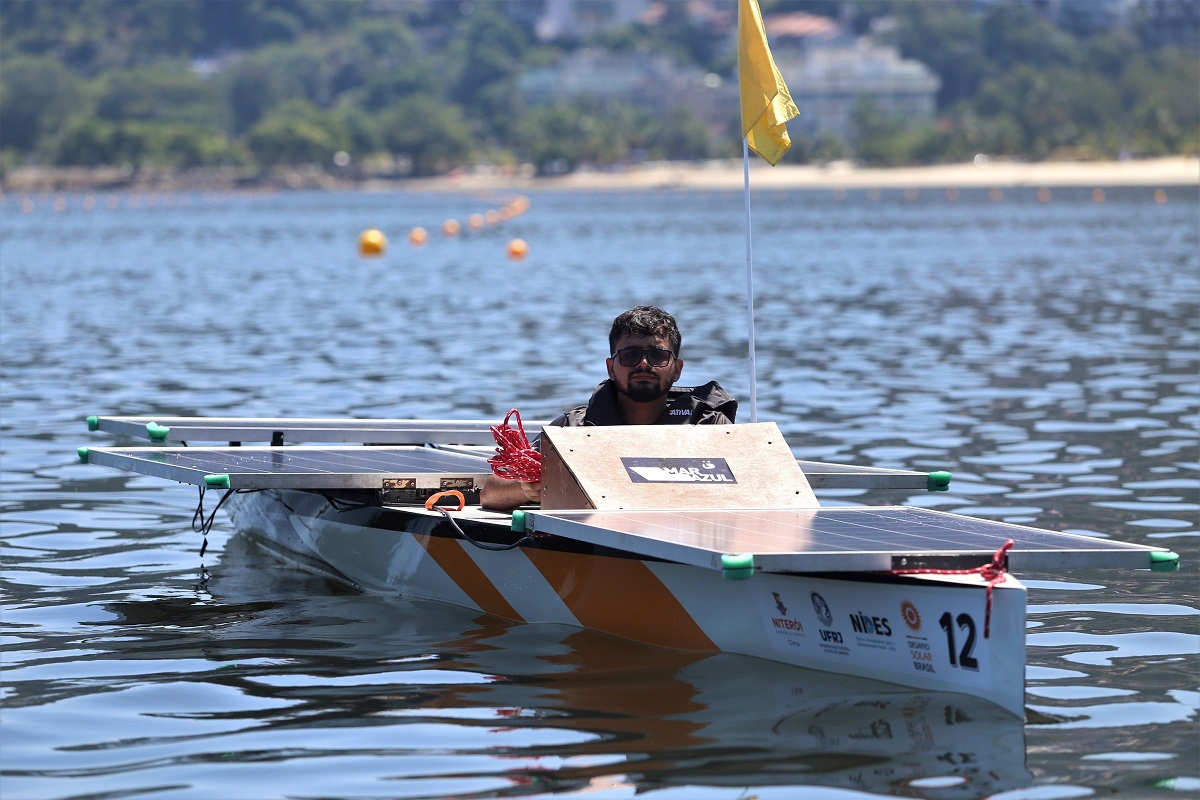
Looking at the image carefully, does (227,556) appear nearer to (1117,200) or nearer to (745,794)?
(745,794)

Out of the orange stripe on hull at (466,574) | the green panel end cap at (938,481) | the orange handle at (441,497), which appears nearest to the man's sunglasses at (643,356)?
the orange handle at (441,497)

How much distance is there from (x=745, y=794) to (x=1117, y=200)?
107446mm

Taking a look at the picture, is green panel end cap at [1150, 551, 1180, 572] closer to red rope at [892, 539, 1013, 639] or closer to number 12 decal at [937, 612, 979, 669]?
red rope at [892, 539, 1013, 639]

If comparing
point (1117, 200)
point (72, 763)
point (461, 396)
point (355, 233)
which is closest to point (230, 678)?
point (72, 763)

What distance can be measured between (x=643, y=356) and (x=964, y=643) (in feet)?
8.83

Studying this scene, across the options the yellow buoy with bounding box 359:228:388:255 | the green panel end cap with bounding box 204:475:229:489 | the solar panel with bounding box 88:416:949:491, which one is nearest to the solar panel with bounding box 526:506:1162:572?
the green panel end cap with bounding box 204:475:229:489

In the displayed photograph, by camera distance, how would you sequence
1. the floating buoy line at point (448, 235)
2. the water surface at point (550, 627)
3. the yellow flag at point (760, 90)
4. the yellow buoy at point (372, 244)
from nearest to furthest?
the water surface at point (550, 627) < the yellow flag at point (760, 90) < the floating buoy line at point (448, 235) < the yellow buoy at point (372, 244)

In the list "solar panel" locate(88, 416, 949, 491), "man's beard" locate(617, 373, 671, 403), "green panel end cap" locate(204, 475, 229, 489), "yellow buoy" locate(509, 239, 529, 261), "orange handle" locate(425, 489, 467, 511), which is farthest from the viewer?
"yellow buoy" locate(509, 239, 529, 261)

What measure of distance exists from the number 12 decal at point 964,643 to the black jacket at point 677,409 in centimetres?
229

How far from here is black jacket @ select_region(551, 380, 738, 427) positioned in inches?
404

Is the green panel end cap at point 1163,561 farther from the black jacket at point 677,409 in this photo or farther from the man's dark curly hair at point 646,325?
the man's dark curly hair at point 646,325

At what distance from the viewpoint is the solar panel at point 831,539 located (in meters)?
7.97

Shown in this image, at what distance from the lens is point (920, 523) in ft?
29.7

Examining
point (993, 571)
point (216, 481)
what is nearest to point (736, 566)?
point (993, 571)
